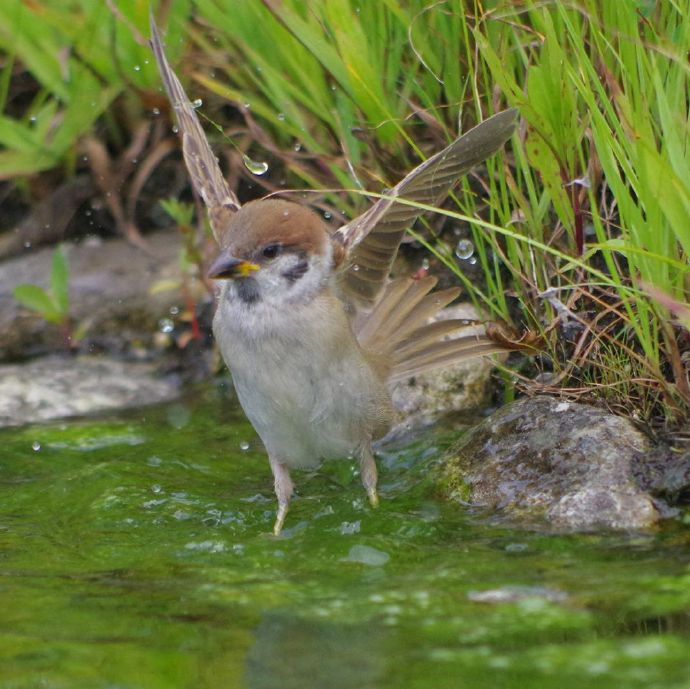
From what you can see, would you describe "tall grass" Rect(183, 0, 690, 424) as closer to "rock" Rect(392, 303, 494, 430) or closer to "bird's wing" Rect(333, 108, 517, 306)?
"bird's wing" Rect(333, 108, 517, 306)

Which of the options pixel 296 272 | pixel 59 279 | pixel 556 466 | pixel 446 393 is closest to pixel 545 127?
pixel 296 272

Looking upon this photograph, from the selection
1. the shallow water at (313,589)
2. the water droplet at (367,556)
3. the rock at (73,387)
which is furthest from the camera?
the rock at (73,387)

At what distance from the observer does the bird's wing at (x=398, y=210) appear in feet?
13.1

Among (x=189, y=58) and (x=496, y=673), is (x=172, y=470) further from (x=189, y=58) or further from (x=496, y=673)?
(x=496, y=673)

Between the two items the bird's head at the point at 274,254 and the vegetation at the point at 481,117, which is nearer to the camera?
the vegetation at the point at 481,117

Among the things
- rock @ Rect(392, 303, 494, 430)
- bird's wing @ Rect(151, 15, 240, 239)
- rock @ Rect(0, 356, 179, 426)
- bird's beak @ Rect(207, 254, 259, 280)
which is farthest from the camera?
rock @ Rect(0, 356, 179, 426)

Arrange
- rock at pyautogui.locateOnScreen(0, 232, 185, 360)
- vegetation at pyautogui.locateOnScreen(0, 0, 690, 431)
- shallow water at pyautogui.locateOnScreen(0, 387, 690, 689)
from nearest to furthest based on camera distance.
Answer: shallow water at pyautogui.locateOnScreen(0, 387, 690, 689), vegetation at pyautogui.locateOnScreen(0, 0, 690, 431), rock at pyautogui.locateOnScreen(0, 232, 185, 360)

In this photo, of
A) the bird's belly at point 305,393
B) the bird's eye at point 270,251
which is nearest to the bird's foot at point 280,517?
the bird's belly at point 305,393

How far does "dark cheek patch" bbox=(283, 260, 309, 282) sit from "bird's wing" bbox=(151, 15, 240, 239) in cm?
64

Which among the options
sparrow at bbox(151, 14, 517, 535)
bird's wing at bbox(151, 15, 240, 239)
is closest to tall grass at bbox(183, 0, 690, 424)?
sparrow at bbox(151, 14, 517, 535)

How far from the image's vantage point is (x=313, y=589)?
3402 millimetres

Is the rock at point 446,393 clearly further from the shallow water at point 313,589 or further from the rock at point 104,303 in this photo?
the rock at point 104,303

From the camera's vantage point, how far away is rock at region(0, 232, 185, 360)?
6.05 m

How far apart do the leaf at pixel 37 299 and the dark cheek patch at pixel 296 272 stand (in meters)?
1.92
